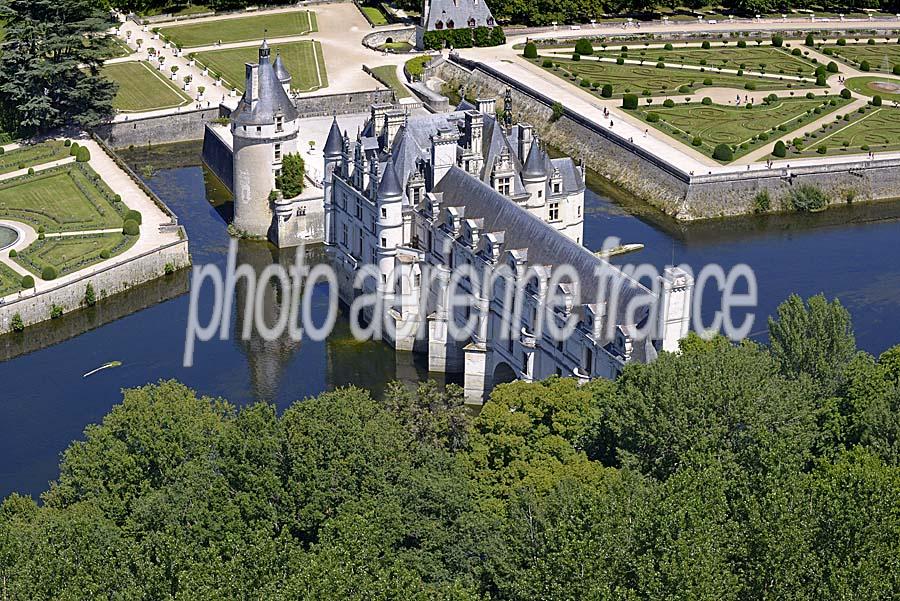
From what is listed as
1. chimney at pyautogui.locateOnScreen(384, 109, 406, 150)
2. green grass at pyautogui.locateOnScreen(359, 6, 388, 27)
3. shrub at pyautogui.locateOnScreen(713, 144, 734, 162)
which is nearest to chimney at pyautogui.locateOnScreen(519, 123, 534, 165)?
chimney at pyautogui.locateOnScreen(384, 109, 406, 150)

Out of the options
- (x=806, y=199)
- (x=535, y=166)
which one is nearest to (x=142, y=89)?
(x=535, y=166)

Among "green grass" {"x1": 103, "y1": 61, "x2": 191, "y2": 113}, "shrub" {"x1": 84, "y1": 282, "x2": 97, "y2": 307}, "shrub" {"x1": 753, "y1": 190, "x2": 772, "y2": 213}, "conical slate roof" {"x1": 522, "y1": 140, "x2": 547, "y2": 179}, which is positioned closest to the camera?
"conical slate roof" {"x1": 522, "y1": 140, "x2": 547, "y2": 179}

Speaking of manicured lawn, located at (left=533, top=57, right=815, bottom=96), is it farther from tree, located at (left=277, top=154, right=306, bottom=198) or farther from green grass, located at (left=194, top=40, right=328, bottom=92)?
tree, located at (left=277, top=154, right=306, bottom=198)

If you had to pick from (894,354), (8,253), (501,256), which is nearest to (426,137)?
(501,256)

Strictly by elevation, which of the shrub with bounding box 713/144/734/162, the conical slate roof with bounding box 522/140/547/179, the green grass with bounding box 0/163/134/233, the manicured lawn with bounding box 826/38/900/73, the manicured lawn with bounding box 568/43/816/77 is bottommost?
the green grass with bounding box 0/163/134/233

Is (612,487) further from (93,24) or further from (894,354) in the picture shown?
(93,24)

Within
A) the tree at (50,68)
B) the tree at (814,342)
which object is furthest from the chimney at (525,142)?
the tree at (50,68)

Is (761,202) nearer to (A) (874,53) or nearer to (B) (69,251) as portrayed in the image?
(A) (874,53)
